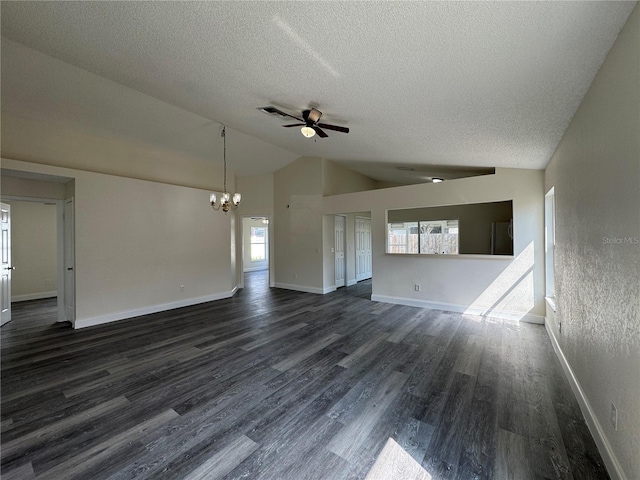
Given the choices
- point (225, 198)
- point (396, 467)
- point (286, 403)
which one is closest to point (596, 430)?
point (396, 467)

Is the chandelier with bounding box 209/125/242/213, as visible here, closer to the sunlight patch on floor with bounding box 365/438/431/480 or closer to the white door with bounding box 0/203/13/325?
the white door with bounding box 0/203/13/325

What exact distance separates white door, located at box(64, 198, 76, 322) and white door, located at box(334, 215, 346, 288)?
5343 millimetres

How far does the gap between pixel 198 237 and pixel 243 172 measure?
91.8 inches

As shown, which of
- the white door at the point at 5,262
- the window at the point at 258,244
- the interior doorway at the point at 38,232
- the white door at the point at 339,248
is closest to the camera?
the interior doorway at the point at 38,232

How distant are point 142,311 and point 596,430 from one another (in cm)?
605

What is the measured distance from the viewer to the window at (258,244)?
11.8 m

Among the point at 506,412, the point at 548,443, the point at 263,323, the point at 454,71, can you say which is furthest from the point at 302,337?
the point at 454,71

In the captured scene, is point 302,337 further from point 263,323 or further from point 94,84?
point 94,84

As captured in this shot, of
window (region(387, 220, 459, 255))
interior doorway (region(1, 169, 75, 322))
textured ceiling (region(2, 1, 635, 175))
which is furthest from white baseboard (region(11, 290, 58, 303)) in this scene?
window (region(387, 220, 459, 255))

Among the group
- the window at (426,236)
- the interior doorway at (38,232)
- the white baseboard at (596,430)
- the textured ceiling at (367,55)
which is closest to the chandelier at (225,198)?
the textured ceiling at (367,55)

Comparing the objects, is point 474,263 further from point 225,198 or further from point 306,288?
point 225,198

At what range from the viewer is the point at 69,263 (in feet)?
14.7

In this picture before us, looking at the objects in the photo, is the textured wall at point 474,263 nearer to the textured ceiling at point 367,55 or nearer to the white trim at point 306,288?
the textured ceiling at point 367,55

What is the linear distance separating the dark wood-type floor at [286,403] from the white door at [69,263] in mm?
479
